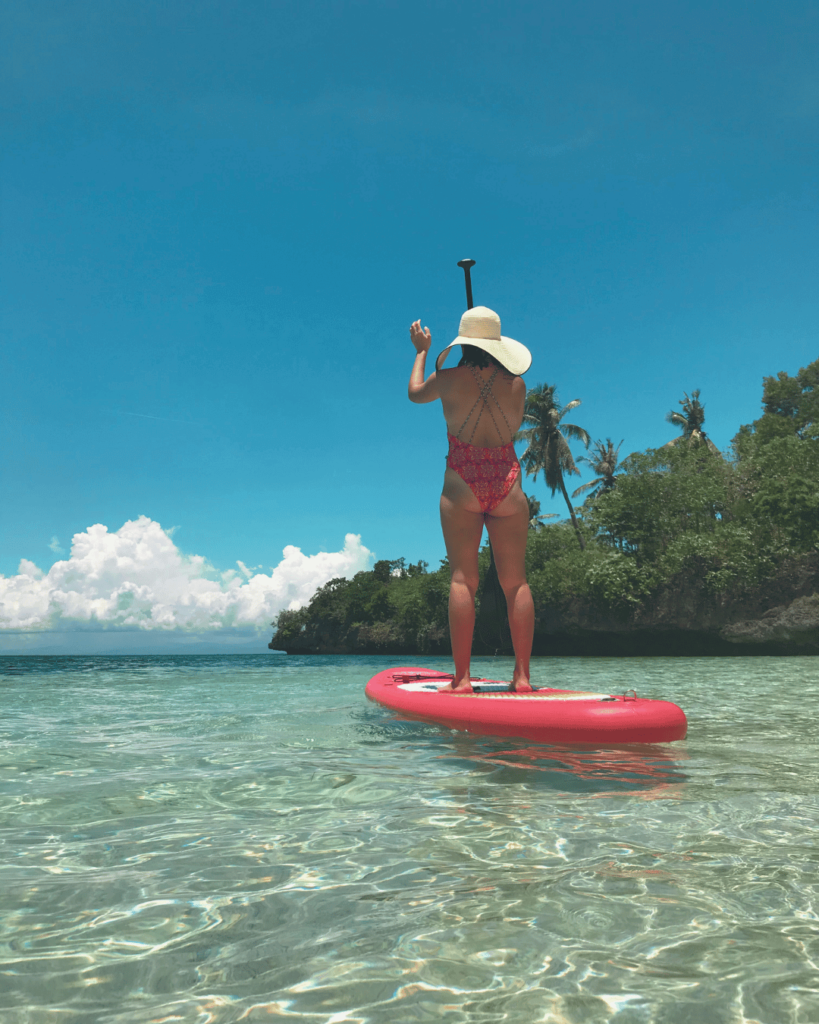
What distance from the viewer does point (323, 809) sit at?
276cm

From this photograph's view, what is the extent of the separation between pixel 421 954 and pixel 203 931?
0.54 metres

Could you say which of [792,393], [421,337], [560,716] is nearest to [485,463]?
[421,337]

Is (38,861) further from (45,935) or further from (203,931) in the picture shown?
(203,931)

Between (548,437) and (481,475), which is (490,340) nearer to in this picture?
(481,475)

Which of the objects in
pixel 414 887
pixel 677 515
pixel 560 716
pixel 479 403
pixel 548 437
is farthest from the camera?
pixel 548 437

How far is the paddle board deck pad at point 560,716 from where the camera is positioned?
4070 mm

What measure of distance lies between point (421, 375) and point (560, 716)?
288cm

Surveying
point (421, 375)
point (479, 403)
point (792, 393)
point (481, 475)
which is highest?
point (792, 393)

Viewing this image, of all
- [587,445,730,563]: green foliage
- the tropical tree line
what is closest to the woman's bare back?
the tropical tree line

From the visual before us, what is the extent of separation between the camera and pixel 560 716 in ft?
13.8

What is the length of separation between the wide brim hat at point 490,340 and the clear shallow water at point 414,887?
2.93 metres

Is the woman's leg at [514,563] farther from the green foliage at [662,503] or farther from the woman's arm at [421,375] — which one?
the green foliage at [662,503]

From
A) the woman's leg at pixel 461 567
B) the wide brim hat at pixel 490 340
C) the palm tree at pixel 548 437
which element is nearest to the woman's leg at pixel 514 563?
the woman's leg at pixel 461 567

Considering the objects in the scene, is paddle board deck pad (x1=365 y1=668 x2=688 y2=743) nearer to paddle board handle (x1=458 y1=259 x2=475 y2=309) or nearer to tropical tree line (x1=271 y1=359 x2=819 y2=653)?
paddle board handle (x1=458 y1=259 x2=475 y2=309)
